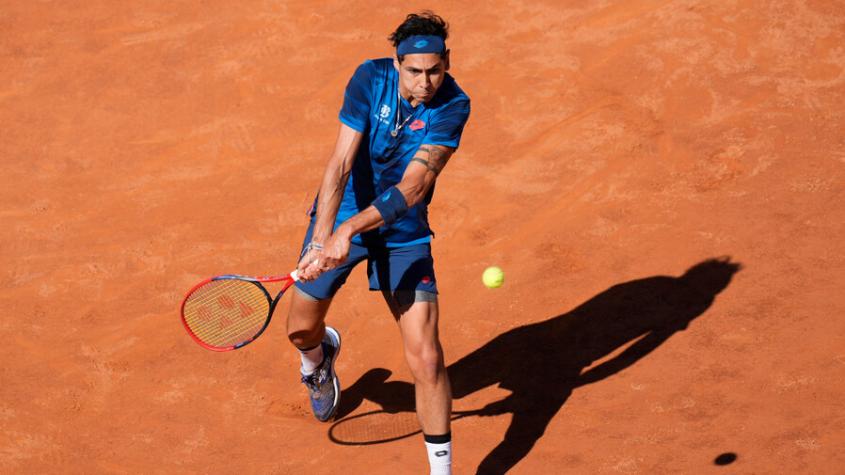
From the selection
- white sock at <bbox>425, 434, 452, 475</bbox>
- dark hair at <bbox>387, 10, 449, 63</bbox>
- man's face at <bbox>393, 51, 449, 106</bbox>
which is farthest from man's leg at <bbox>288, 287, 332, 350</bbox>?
dark hair at <bbox>387, 10, 449, 63</bbox>

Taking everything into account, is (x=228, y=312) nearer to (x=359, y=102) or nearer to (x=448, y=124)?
(x=359, y=102)

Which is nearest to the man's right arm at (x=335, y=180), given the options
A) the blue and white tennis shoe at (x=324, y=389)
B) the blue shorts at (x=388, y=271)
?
the blue shorts at (x=388, y=271)

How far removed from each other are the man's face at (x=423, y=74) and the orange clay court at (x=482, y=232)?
210cm

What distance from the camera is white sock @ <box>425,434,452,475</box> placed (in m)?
5.82

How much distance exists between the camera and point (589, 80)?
9641mm

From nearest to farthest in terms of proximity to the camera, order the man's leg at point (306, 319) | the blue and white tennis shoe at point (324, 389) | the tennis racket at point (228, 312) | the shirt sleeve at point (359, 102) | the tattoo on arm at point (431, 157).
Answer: the tattoo on arm at point (431, 157), the shirt sleeve at point (359, 102), the man's leg at point (306, 319), the tennis racket at point (228, 312), the blue and white tennis shoe at point (324, 389)

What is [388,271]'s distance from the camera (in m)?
6.02

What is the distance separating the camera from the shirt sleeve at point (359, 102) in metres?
5.90

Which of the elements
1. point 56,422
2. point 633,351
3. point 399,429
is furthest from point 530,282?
point 56,422

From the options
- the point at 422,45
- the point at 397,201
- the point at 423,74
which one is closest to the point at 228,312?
the point at 397,201

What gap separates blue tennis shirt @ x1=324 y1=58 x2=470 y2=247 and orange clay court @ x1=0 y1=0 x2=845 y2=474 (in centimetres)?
137

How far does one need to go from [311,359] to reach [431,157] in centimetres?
160

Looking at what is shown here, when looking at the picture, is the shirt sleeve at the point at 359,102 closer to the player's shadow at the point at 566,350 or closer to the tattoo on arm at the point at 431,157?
the tattoo on arm at the point at 431,157

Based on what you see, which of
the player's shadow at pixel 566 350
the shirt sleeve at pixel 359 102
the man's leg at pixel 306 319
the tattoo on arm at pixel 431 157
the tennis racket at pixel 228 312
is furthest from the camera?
the player's shadow at pixel 566 350
